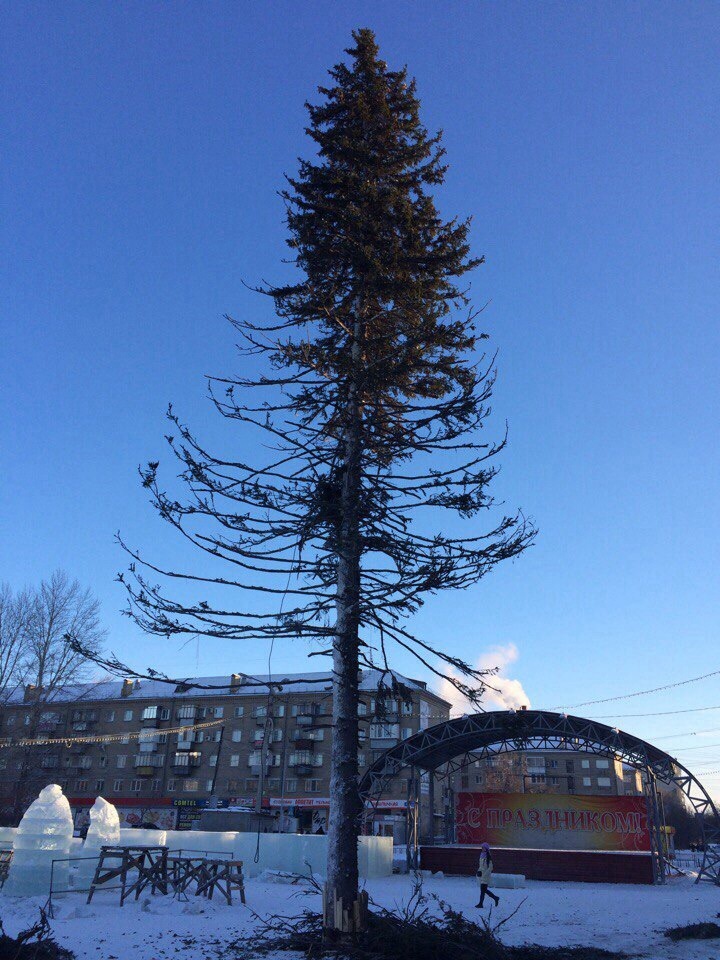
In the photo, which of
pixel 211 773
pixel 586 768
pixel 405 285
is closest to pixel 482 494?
pixel 405 285

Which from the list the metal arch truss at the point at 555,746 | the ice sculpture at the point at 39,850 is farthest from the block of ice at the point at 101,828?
the metal arch truss at the point at 555,746

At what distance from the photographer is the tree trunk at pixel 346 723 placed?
34.1 ft

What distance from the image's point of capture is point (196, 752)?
65812mm

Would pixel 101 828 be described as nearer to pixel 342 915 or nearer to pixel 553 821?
pixel 342 915

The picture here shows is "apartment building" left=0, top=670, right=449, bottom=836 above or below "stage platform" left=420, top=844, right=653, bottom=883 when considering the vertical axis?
above

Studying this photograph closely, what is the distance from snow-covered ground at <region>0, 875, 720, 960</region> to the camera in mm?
Answer: 11078

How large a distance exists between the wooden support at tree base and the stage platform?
75.9 feet

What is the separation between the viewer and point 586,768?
89.6 metres

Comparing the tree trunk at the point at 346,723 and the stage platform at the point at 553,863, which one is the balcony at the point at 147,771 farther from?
the tree trunk at the point at 346,723

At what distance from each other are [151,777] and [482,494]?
65.4 meters

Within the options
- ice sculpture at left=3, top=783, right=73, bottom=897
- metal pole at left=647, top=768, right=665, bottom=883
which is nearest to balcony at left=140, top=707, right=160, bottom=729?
metal pole at left=647, top=768, right=665, bottom=883

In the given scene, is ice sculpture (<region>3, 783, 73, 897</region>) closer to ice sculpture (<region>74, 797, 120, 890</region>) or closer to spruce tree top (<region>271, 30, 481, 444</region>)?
ice sculpture (<region>74, 797, 120, 890</region>)

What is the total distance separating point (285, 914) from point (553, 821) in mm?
23365

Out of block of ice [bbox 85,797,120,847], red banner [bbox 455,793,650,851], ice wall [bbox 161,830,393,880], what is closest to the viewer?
block of ice [bbox 85,797,120,847]
